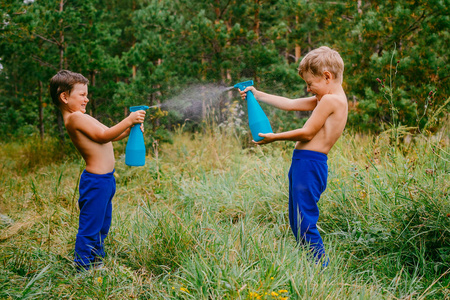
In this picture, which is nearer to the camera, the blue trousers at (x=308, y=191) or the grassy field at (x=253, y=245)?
the grassy field at (x=253, y=245)

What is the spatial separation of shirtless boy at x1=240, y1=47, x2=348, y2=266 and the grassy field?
178 millimetres

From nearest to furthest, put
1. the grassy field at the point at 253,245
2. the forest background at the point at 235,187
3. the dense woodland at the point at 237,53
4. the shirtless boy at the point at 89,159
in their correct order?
the grassy field at the point at 253,245, the forest background at the point at 235,187, the shirtless boy at the point at 89,159, the dense woodland at the point at 237,53

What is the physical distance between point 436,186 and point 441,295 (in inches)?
30.3

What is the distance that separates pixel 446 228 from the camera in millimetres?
2182

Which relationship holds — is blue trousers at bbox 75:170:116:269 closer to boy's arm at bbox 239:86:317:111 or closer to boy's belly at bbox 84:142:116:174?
boy's belly at bbox 84:142:116:174

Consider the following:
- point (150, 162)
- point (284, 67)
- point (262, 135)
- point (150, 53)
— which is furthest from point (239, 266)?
point (284, 67)

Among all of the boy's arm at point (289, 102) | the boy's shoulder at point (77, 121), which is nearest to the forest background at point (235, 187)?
the boy's arm at point (289, 102)

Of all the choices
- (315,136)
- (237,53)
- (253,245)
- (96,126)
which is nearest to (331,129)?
(315,136)

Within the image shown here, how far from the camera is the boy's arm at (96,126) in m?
2.28

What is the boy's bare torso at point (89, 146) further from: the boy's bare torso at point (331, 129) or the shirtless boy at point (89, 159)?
the boy's bare torso at point (331, 129)

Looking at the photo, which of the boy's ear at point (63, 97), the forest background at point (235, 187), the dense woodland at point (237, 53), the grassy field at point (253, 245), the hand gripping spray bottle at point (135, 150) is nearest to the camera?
the grassy field at point (253, 245)

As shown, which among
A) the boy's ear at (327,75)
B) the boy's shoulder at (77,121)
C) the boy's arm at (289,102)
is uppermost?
the boy's ear at (327,75)

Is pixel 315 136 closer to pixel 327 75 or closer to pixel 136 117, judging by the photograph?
pixel 327 75

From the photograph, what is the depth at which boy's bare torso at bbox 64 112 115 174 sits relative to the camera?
2342 millimetres
